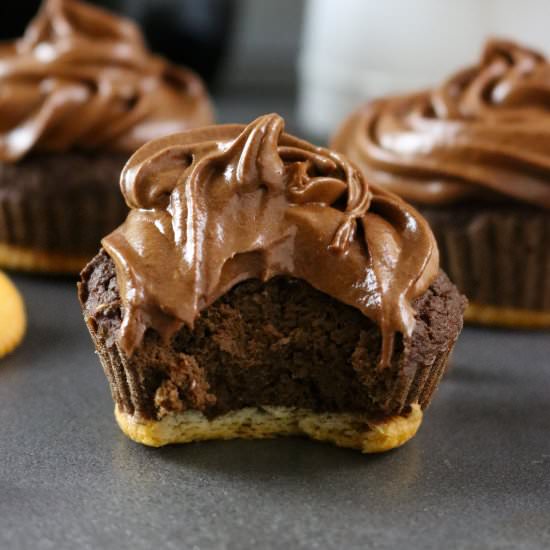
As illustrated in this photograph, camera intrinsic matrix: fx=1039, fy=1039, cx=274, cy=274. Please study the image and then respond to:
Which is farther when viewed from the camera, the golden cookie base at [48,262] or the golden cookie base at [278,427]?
the golden cookie base at [48,262]

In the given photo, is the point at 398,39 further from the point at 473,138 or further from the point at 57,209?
the point at 57,209

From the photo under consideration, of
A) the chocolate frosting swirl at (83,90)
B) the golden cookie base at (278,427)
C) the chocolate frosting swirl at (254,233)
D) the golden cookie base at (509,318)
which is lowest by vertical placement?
the golden cookie base at (509,318)

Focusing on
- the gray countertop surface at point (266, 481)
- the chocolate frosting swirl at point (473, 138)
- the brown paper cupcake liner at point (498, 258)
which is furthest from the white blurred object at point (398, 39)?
the gray countertop surface at point (266, 481)

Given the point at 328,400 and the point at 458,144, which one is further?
the point at 458,144

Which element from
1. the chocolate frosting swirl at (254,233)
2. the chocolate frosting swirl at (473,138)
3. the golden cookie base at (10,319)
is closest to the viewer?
the chocolate frosting swirl at (254,233)

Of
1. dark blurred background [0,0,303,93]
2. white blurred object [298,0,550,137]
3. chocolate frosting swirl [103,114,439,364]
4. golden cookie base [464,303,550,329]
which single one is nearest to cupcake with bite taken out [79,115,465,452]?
chocolate frosting swirl [103,114,439,364]

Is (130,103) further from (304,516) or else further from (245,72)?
(245,72)

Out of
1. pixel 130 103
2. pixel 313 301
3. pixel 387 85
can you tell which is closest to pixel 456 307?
pixel 313 301

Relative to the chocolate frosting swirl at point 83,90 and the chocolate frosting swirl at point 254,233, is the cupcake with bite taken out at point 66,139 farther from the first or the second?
the chocolate frosting swirl at point 254,233

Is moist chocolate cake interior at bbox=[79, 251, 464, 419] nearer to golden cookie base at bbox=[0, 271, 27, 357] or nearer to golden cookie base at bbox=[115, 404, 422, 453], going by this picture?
golden cookie base at bbox=[115, 404, 422, 453]
